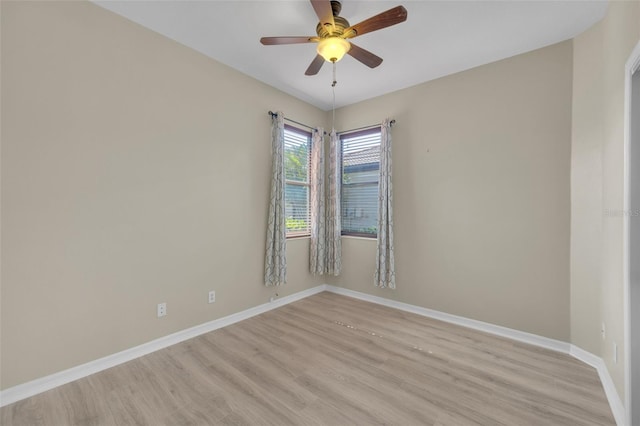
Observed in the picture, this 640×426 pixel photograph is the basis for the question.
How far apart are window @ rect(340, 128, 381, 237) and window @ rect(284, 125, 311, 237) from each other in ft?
1.94

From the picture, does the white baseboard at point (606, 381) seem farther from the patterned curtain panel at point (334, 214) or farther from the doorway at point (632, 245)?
the patterned curtain panel at point (334, 214)

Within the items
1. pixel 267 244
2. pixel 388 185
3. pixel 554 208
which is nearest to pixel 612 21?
pixel 554 208

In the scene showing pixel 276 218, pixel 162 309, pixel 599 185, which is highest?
pixel 599 185

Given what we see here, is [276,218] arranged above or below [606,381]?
above

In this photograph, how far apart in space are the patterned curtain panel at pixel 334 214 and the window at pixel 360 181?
0.14m

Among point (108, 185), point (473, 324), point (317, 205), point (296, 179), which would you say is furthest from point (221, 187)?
point (473, 324)

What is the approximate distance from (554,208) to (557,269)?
57 cm

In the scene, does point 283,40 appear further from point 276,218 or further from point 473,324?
point 473,324

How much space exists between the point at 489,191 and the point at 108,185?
11.8ft

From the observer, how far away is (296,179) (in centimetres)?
392

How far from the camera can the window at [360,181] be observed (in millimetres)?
3912

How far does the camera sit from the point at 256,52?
109 inches

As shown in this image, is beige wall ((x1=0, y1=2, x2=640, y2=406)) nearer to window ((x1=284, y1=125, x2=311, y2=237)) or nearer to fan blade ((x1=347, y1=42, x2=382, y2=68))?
window ((x1=284, y1=125, x2=311, y2=237))

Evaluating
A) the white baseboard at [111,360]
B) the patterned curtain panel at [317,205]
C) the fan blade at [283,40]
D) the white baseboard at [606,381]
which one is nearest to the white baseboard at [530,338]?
the white baseboard at [606,381]
